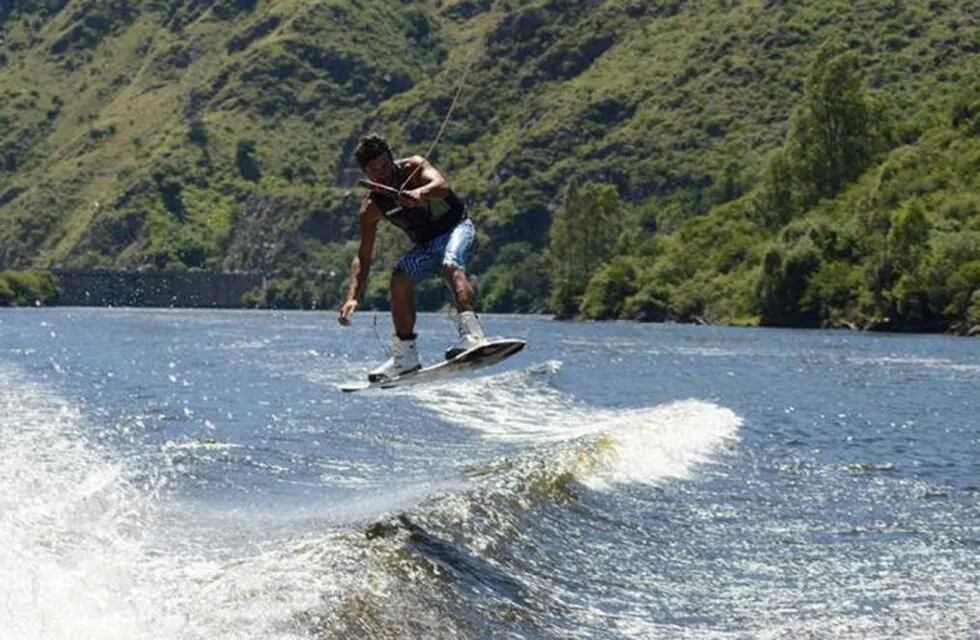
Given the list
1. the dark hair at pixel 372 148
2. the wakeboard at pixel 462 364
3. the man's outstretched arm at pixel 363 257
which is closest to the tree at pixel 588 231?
the wakeboard at pixel 462 364

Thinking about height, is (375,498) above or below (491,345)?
below

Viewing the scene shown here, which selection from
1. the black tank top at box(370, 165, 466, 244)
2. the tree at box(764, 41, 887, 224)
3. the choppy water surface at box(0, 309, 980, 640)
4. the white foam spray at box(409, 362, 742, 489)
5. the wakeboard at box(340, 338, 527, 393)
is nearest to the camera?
the choppy water surface at box(0, 309, 980, 640)

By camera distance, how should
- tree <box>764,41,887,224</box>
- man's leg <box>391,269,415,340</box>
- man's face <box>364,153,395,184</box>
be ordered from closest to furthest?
man's face <box>364,153,395,184</box>, man's leg <box>391,269,415,340</box>, tree <box>764,41,887,224</box>

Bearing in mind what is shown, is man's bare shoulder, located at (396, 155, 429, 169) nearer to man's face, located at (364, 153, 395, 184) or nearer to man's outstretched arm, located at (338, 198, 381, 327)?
man's face, located at (364, 153, 395, 184)

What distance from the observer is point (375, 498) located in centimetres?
2480

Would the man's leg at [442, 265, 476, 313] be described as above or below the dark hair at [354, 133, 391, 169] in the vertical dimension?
below

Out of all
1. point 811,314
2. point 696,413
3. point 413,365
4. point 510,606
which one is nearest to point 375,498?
point 413,365

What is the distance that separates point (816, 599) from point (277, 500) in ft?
29.9

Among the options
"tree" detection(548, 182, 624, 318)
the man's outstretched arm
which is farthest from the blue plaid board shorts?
"tree" detection(548, 182, 624, 318)

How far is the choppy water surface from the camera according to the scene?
1639 centimetres

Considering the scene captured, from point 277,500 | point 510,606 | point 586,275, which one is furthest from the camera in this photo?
point 586,275

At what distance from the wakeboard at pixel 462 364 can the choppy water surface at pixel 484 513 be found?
1578mm

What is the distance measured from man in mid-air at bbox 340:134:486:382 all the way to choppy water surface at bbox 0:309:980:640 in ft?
7.21

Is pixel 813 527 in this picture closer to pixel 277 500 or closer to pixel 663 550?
pixel 663 550
